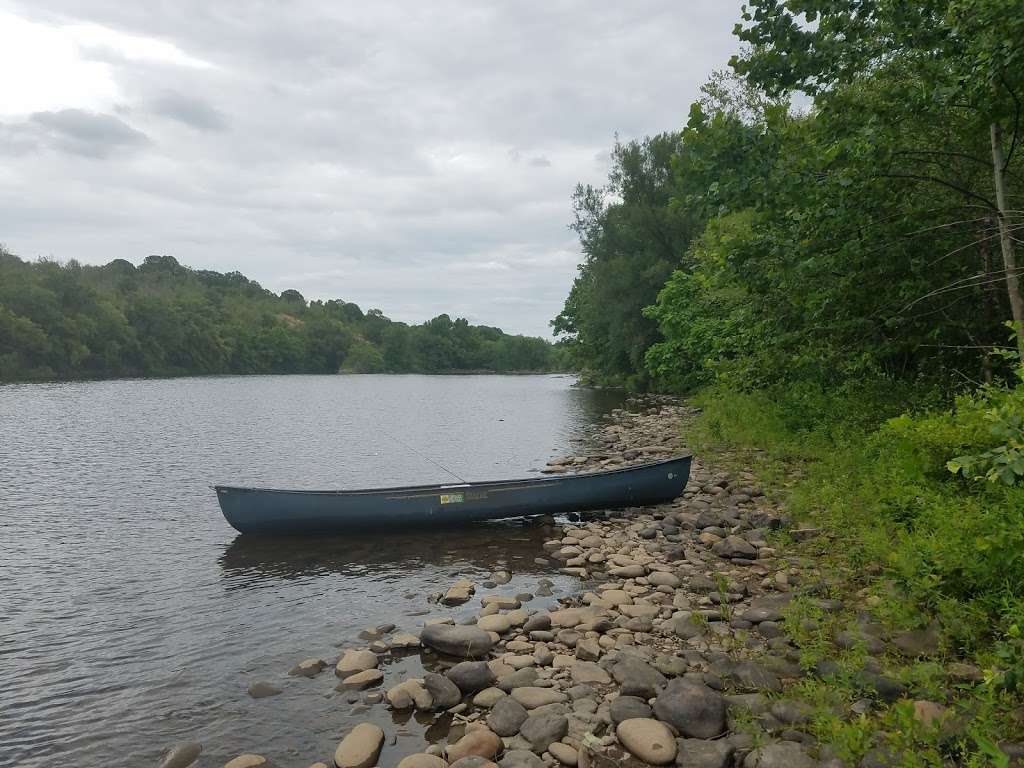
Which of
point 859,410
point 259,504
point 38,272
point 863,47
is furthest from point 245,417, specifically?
point 38,272

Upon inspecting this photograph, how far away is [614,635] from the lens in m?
7.38

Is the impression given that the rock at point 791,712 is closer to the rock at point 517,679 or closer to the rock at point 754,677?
the rock at point 754,677

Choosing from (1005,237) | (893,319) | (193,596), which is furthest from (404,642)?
(1005,237)

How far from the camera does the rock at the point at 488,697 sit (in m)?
6.20

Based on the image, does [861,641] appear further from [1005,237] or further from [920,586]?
[1005,237]

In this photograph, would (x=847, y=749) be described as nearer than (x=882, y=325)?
Yes

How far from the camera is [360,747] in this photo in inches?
220

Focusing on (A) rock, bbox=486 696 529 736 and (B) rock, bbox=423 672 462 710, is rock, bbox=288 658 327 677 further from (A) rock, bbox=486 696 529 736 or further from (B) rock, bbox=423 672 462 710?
(A) rock, bbox=486 696 529 736

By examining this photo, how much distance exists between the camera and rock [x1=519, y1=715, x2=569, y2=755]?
536 cm

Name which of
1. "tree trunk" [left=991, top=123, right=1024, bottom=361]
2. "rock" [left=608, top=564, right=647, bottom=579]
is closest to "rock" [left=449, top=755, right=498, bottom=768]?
"rock" [left=608, top=564, right=647, bottom=579]

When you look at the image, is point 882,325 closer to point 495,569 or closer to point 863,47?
point 863,47

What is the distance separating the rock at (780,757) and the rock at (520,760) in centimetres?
158

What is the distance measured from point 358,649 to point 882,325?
9.37 meters

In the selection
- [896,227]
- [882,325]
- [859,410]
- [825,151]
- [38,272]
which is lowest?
[859,410]
